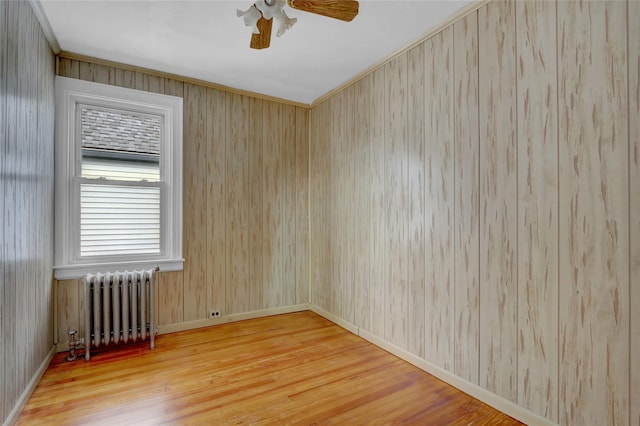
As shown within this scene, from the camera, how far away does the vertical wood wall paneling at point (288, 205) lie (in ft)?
13.3

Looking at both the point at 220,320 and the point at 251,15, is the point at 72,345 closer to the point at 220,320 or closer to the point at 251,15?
the point at 220,320

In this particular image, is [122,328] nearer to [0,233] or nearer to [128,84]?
[0,233]

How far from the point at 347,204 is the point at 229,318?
6.26 ft

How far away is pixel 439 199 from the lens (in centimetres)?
244

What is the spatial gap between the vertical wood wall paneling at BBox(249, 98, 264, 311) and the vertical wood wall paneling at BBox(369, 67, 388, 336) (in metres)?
1.44

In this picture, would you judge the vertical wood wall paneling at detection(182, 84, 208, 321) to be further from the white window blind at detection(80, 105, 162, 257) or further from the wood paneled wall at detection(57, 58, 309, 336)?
the white window blind at detection(80, 105, 162, 257)

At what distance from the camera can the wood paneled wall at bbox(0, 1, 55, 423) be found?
1.77m

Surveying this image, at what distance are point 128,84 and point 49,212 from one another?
1.44 meters

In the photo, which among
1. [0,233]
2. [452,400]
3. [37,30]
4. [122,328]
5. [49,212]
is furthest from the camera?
[122,328]

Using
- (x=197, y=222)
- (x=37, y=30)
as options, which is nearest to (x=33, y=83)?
(x=37, y=30)

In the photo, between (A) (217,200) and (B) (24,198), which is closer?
(B) (24,198)

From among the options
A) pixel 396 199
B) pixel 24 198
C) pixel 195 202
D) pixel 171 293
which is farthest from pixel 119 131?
pixel 396 199

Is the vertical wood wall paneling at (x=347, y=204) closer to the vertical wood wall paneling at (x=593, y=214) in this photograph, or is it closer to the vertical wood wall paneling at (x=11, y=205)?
the vertical wood wall paneling at (x=593, y=214)

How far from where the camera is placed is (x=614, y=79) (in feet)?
5.12
